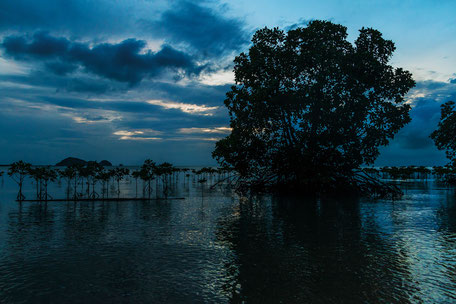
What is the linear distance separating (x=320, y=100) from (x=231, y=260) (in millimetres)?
25836

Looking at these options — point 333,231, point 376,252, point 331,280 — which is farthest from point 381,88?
point 331,280

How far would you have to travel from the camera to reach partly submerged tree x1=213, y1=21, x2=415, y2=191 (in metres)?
35.4

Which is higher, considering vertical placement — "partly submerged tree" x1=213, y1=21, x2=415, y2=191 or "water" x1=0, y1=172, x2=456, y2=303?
"partly submerged tree" x1=213, y1=21, x2=415, y2=191

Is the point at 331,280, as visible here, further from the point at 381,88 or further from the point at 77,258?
the point at 381,88

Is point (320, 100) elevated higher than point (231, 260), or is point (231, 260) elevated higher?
point (320, 100)

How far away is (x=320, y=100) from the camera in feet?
114

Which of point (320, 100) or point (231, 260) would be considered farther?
point (320, 100)

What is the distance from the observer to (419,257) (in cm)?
1324

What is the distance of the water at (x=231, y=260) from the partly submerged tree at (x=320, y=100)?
14063 mm

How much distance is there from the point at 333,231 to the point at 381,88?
2508cm

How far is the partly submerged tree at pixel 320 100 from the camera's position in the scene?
3544cm

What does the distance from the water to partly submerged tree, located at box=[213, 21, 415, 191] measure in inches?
554

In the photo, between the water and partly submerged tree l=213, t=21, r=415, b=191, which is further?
partly submerged tree l=213, t=21, r=415, b=191

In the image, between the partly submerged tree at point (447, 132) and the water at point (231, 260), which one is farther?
the partly submerged tree at point (447, 132)
